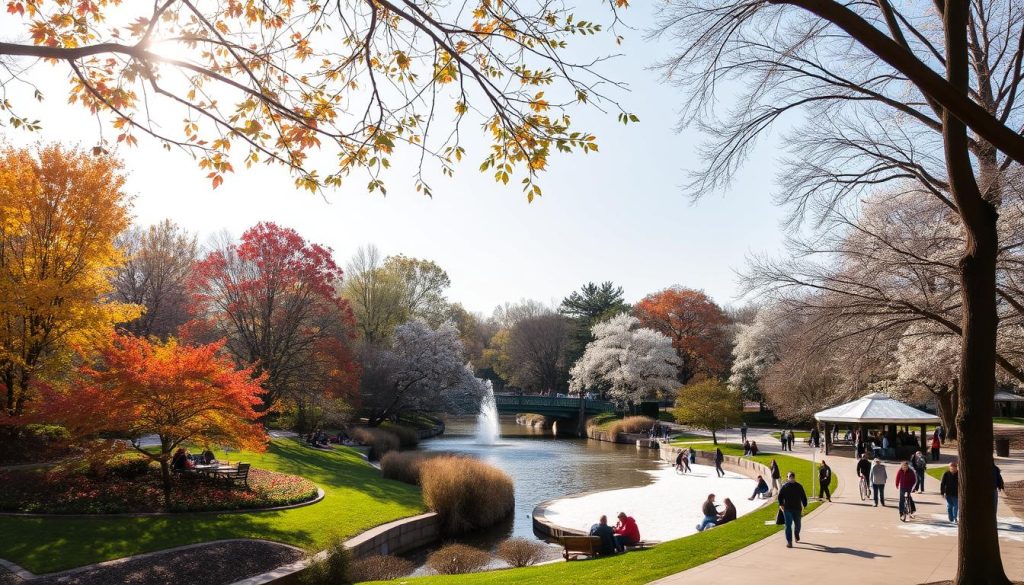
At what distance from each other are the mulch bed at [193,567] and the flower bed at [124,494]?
3298mm

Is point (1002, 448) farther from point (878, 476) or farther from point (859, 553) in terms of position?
point (859, 553)

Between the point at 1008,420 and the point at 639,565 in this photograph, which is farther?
the point at 1008,420

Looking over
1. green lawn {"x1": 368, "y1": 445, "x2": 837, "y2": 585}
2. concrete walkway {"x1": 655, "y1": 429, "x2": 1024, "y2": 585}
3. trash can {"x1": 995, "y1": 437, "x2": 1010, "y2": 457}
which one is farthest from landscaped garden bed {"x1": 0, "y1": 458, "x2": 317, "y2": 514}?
trash can {"x1": 995, "y1": 437, "x2": 1010, "y2": 457}

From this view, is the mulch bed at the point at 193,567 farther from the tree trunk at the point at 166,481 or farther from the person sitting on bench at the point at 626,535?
the person sitting on bench at the point at 626,535

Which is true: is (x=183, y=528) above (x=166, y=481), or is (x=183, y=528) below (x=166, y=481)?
below

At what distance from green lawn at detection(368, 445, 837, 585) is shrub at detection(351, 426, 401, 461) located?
979 inches

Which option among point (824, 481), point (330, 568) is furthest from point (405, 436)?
point (330, 568)

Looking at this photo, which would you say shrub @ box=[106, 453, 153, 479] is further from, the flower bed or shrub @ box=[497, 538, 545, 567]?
shrub @ box=[497, 538, 545, 567]

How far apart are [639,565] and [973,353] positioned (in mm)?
6488

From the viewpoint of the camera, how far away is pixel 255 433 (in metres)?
17.5

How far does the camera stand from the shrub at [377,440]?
37469mm

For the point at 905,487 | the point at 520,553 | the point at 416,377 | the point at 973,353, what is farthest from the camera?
the point at 416,377

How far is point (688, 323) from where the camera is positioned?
7119 cm

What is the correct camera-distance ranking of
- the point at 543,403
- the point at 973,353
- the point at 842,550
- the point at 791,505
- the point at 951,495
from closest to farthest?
1. the point at 973,353
2. the point at 842,550
3. the point at 791,505
4. the point at 951,495
5. the point at 543,403
